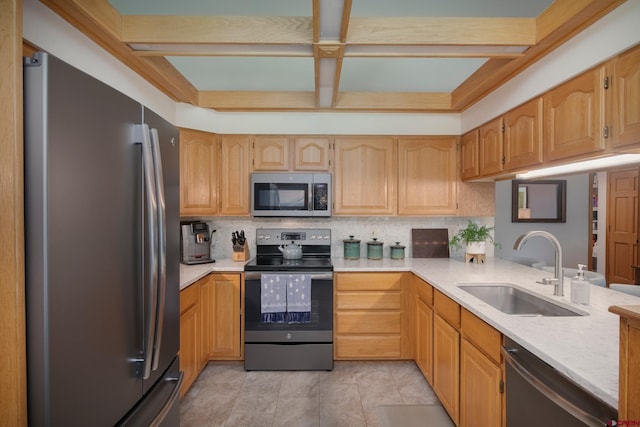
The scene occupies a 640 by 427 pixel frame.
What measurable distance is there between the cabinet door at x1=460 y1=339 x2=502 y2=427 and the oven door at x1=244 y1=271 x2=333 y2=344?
115 centimetres

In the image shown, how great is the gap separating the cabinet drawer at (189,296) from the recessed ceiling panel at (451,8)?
6.77 ft

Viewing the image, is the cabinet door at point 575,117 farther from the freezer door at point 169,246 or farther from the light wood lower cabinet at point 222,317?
the light wood lower cabinet at point 222,317

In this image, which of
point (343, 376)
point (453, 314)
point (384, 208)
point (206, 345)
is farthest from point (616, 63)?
point (206, 345)

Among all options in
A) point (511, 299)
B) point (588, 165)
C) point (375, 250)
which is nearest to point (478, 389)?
point (511, 299)

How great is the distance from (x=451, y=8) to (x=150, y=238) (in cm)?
190

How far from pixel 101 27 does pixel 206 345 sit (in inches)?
92.6

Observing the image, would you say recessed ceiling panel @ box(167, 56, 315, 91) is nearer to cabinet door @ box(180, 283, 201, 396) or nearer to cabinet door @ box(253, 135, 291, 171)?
cabinet door @ box(253, 135, 291, 171)

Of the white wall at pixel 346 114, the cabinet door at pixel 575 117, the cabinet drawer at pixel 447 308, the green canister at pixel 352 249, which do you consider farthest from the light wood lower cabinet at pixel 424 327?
the white wall at pixel 346 114

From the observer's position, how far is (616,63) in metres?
1.41

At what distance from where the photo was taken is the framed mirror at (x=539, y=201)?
2916 mm

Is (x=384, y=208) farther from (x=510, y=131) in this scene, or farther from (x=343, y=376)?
(x=343, y=376)

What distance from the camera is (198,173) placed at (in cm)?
291

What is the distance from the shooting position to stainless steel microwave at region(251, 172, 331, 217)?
118 inches

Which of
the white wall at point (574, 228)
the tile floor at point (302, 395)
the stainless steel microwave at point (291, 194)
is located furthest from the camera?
the stainless steel microwave at point (291, 194)
